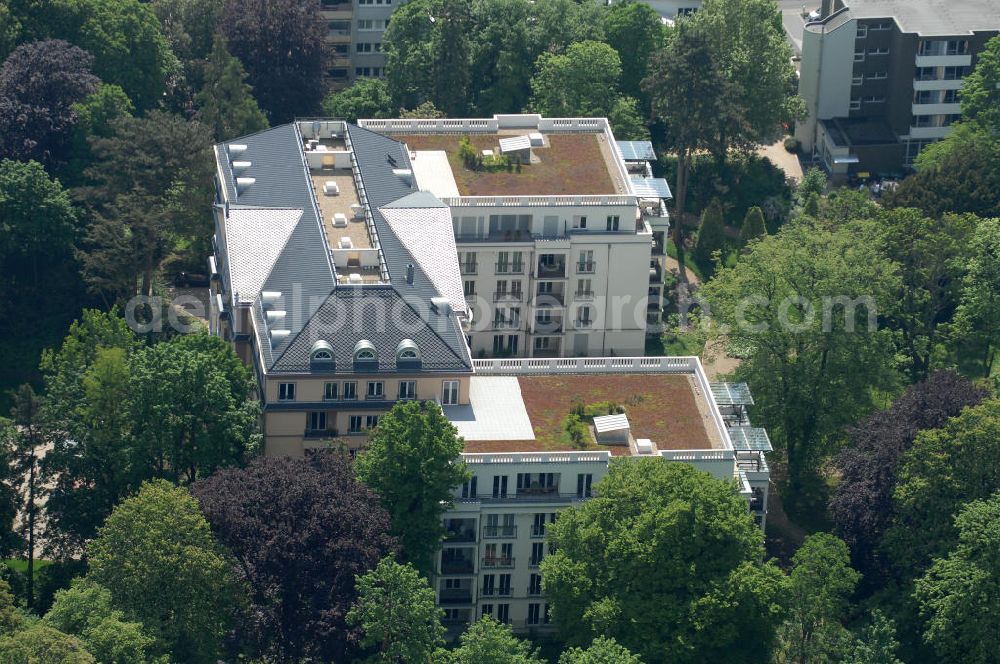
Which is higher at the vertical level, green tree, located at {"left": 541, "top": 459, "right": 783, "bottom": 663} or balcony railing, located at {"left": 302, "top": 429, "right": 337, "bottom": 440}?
balcony railing, located at {"left": 302, "top": 429, "right": 337, "bottom": 440}

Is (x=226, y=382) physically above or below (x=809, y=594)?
above

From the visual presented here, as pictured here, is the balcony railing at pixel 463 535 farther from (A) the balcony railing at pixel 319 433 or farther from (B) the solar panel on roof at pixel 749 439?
(B) the solar panel on roof at pixel 749 439

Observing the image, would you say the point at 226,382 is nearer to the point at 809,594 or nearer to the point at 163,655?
the point at 163,655

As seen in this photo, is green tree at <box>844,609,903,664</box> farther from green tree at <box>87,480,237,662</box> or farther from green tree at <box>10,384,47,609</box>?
green tree at <box>10,384,47,609</box>

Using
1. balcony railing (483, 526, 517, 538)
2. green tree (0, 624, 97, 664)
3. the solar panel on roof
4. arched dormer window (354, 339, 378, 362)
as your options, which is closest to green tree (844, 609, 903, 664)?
the solar panel on roof

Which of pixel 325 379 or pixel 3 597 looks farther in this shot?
pixel 325 379

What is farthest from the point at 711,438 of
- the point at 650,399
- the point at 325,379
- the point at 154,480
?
Result: the point at 154,480
